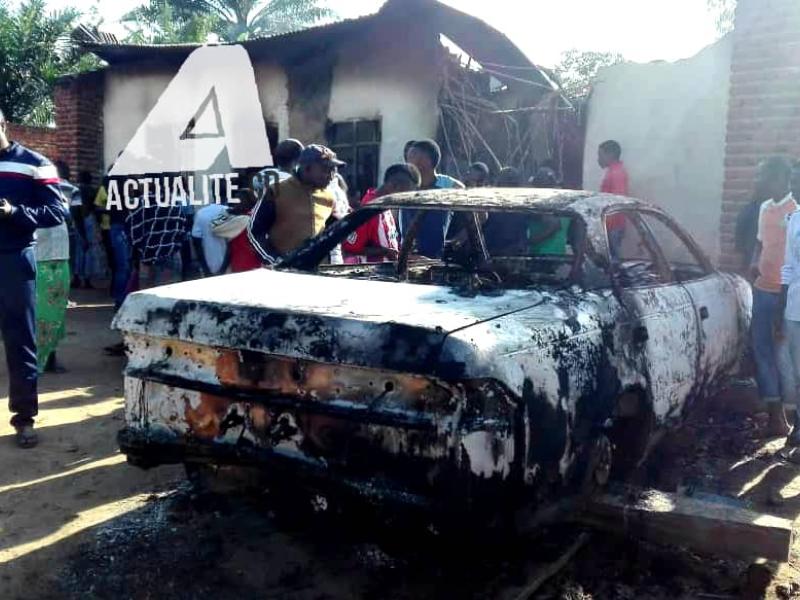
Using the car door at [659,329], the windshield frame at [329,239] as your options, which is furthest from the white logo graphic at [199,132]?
the car door at [659,329]

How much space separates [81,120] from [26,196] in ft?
27.0

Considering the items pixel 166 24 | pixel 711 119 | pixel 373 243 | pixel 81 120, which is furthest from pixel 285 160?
pixel 166 24

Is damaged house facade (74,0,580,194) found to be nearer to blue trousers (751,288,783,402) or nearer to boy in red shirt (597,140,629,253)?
boy in red shirt (597,140,629,253)

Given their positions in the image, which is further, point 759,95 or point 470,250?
point 759,95

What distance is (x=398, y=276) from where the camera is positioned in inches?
153

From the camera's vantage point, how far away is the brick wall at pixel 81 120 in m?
11.5

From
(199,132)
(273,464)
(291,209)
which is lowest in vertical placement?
(273,464)

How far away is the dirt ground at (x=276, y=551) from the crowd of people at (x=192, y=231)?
0.85m

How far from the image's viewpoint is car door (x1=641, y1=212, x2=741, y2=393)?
152 inches

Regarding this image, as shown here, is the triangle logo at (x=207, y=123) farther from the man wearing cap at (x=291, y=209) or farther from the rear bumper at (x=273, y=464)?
the rear bumper at (x=273, y=464)

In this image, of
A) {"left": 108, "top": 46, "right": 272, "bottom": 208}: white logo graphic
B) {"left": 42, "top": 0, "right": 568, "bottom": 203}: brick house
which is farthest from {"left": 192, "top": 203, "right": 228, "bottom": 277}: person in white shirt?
{"left": 108, "top": 46, "right": 272, "bottom": 208}: white logo graphic

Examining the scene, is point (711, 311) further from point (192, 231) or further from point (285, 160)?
point (192, 231)

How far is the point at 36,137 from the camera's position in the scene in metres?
14.5

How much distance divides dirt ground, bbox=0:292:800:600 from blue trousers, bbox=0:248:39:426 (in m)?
0.31
